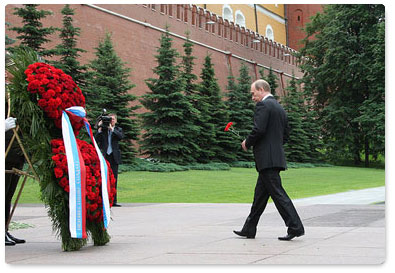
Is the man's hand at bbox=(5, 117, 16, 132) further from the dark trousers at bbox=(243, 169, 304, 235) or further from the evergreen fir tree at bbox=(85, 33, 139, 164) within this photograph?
the evergreen fir tree at bbox=(85, 33, 139, 164)

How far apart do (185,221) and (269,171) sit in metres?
2.74

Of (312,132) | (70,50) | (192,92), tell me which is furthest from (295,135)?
(70,50)

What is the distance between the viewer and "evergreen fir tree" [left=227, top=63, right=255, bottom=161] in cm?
3547

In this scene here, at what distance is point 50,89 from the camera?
611 centimetres

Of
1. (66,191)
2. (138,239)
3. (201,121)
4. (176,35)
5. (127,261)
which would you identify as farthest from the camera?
(176,35)

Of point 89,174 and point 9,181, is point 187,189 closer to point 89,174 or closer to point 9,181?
point 9,181

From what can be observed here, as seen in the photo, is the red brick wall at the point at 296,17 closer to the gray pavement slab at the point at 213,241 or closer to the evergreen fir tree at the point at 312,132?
the evergreen fir tree at the point at 312,132

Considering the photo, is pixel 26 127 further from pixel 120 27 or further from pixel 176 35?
pixel 176 35

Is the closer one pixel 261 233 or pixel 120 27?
pixel 261 233

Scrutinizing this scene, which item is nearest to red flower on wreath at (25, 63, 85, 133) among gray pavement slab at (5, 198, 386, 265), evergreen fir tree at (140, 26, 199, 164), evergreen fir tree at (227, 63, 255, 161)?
gray pavement slab at (5, 198, 386, 265)

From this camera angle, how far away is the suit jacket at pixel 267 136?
672 centimetres
